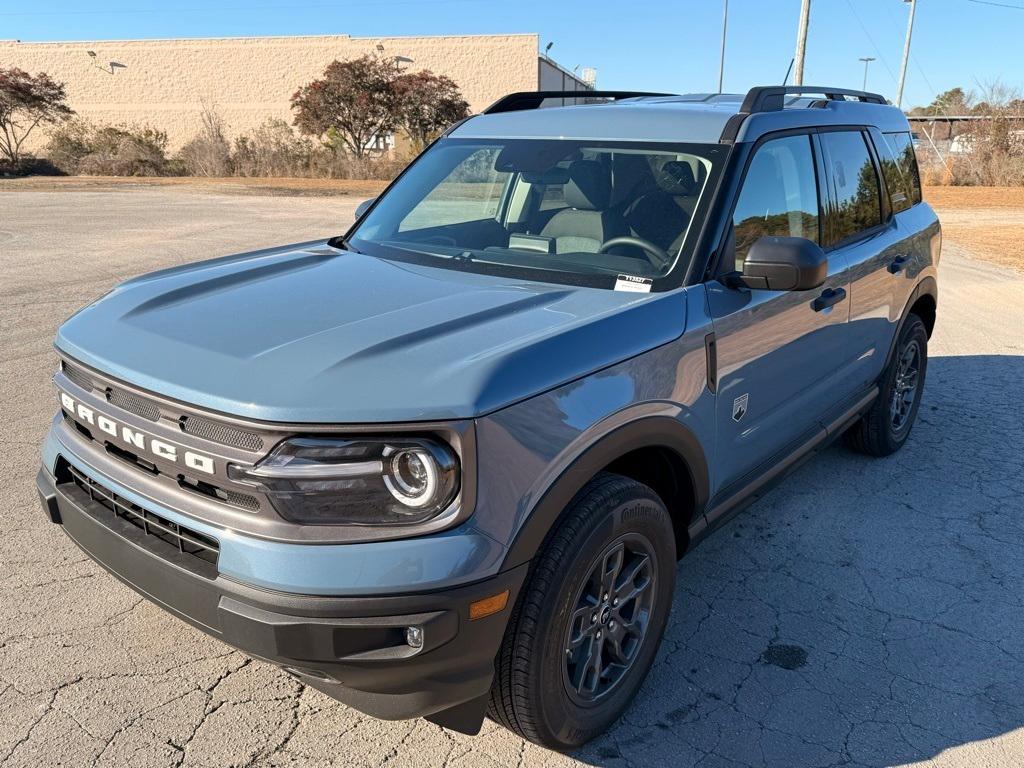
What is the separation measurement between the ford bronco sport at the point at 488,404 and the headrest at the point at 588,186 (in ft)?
0.04

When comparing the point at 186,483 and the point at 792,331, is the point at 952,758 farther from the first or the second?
the point at 186,483

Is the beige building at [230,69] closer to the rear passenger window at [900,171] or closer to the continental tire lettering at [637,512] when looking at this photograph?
the rear passenger window at [900,171]

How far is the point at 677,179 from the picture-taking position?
3.25 metres

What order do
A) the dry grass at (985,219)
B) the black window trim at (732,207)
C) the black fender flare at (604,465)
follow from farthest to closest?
the dry grass at (985,219)
the black window trim at (732,207)
the black fender flare at (604,465)

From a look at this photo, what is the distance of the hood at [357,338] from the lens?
2096 millimetres

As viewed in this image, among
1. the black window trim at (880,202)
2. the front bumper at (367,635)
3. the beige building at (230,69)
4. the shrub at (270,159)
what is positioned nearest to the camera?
the front bumper at (367,635)

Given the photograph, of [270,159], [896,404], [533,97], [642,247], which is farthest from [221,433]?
[270,159]

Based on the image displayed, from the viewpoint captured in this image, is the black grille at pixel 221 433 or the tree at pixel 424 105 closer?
the black grille at pixel 221 433

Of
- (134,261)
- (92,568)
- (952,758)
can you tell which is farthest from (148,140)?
(952,758)

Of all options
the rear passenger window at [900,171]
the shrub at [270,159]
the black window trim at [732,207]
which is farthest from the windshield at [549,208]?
the shrub at [270,159]

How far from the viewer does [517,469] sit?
7.11ft

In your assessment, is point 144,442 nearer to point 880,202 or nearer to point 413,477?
point 413,477

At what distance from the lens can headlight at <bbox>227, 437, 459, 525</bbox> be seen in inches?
81.3

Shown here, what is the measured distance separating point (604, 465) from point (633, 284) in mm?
792
